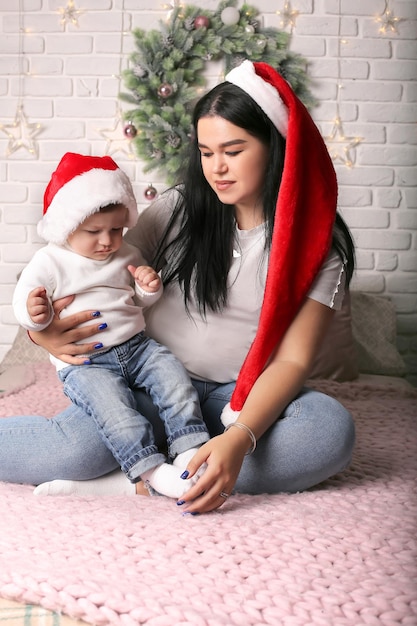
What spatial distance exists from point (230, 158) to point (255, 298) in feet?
1.03

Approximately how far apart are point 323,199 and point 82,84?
5.78 ft

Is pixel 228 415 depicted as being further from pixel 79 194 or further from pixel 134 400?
pixel 79 194

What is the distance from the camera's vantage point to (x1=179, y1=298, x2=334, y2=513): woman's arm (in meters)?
1.30

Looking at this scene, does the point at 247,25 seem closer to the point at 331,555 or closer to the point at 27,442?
the point at 27,442

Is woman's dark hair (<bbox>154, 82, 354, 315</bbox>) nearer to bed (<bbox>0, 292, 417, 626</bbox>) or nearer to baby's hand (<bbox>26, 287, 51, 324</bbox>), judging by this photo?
baby's hand (<bbox>26, 287, 51, 324</bbox>)

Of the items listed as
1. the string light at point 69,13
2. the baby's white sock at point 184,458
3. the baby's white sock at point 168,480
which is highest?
the string light at point 69,13

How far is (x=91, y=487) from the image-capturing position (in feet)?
5.02

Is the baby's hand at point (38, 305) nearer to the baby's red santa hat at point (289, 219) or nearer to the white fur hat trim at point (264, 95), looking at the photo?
the baby's red santa hat at point (289, 219)

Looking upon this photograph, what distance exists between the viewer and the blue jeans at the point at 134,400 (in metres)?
1.44

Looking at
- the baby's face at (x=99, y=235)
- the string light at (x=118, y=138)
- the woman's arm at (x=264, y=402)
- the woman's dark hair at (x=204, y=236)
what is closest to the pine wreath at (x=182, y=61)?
the string light at (x=118, y=138)

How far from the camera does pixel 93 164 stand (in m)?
1.63

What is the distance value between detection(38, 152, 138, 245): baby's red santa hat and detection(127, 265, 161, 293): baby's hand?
129 mm

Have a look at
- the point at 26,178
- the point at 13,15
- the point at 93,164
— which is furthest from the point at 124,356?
the point at 13,15

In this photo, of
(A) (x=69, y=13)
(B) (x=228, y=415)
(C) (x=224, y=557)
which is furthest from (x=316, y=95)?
(C) (x=224, y=557)
